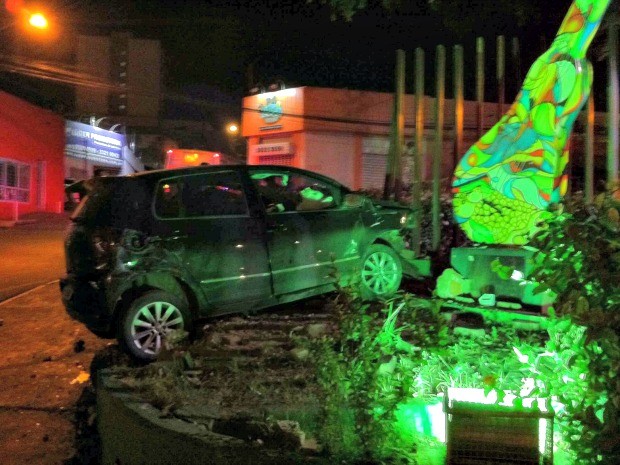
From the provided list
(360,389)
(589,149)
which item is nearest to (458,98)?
(589,149)

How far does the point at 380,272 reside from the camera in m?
7.34

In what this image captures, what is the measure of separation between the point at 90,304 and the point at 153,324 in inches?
22.8

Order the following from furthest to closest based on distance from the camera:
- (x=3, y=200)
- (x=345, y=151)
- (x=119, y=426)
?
1. (x=3, y=200)
2. (x=345, y=151)
3. (x=119, y=426)

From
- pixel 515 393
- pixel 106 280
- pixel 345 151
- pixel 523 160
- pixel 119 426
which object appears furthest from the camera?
pixel 345 151

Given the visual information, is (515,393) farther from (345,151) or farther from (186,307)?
(345,151)

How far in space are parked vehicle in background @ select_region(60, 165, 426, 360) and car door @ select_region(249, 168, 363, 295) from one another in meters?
0.01

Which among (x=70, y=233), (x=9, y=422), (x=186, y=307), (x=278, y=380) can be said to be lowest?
(x=9, y=422)

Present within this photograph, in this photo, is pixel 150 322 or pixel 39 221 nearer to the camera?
pixel 150 322

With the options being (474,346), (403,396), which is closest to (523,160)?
(474,346)

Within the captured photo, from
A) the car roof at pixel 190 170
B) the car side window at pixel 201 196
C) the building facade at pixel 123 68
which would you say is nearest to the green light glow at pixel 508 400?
the car side window at pixel 201 196

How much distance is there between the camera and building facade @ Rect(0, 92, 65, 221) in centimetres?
2381

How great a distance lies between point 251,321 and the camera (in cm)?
646

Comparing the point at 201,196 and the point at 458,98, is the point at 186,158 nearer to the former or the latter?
the point at 458,98

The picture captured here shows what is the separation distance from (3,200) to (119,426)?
21810 mm
